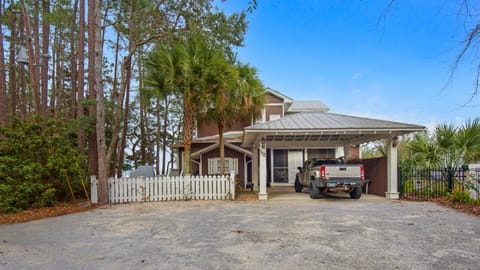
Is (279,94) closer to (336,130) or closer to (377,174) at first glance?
(377,174)

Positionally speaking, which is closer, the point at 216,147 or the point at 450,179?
the point at 450,179

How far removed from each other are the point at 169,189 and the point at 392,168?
822 centimetres

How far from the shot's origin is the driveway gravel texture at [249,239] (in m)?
4.31

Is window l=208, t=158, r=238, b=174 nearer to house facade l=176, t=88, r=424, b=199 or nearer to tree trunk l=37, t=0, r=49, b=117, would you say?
house facade l=176, t=88, r=424, b=199

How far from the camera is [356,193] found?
36.0ft

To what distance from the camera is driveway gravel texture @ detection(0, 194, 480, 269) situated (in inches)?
170

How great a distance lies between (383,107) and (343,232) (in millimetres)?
12604

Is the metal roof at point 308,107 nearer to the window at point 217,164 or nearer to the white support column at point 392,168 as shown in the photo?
the window at point 217,164

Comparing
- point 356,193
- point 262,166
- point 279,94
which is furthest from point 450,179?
point 279,94

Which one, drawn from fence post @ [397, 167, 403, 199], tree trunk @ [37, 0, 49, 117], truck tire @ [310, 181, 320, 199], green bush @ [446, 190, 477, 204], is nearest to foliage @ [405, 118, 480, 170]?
fence post @ [397, 167, 403, 199]

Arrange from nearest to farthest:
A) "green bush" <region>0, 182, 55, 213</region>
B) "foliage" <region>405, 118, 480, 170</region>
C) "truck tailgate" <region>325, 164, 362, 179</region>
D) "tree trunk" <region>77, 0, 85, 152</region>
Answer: "green bush" <region>0, 182, 55, 213</region> → "truck tailgate" <region>325, 164, 362, 179</region> → "foliage" <region>405, 118, 480, 170</region> → "tree trunk" <region>77, 0, 85, 152</region>

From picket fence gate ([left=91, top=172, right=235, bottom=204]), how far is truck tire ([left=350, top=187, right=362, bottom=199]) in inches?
175

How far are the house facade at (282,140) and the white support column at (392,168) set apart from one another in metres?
0.07

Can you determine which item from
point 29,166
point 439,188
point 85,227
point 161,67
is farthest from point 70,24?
point 439,188
